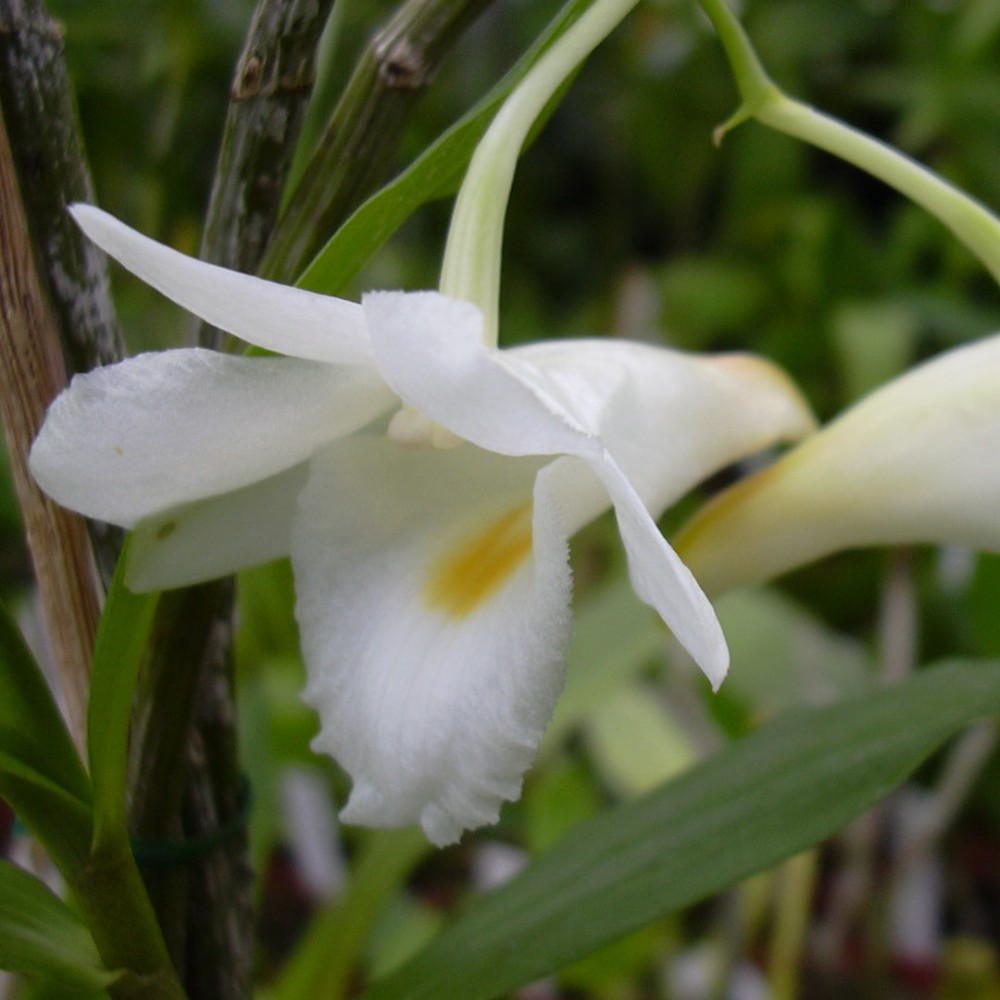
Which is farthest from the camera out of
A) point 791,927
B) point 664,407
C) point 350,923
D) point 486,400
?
point 791,927

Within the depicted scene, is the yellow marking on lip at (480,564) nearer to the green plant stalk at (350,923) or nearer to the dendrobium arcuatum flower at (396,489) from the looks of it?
the dendrobium arcuatum flower at (396,489)

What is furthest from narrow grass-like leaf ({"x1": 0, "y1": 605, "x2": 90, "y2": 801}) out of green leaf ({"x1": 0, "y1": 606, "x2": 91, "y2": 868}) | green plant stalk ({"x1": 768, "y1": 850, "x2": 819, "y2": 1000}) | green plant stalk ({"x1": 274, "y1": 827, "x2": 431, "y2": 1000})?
green plant stalk ({"x1": 768, "y1": 850, "x2": 819, "y2": 1000})

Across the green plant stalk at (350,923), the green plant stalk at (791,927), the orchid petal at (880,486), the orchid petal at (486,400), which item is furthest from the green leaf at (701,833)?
the green plant stalk at (791,927)

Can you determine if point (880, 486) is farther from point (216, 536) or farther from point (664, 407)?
point (216, 536)

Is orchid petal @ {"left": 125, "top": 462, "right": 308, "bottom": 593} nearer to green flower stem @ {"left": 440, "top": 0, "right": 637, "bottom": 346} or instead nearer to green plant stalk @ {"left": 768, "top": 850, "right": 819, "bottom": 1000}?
green flower stem @ {"left": 440, "top": 0, "right": 637, "bottom": 346}

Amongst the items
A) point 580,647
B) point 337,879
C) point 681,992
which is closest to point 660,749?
point 580,647

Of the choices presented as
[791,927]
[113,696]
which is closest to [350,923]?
[791,927]
